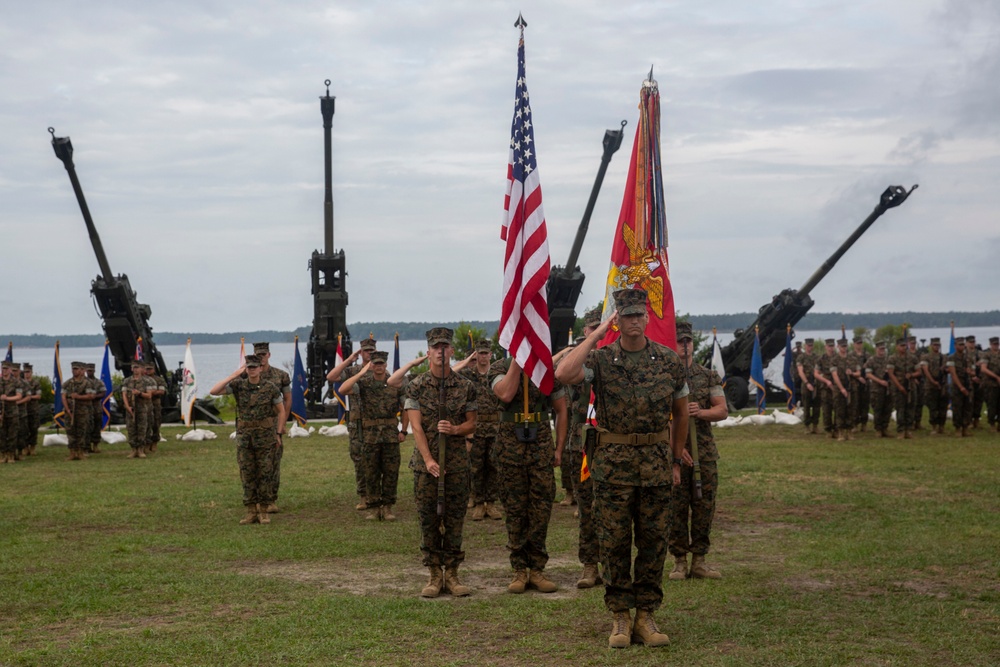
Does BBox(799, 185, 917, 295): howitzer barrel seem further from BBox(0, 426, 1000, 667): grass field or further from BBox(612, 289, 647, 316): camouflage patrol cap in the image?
BBox(612, 289, 647, 316): camouflage patrol cap

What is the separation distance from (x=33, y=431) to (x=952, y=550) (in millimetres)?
16073

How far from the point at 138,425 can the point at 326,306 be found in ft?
23.3

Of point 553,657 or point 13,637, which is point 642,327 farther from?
point 13,637

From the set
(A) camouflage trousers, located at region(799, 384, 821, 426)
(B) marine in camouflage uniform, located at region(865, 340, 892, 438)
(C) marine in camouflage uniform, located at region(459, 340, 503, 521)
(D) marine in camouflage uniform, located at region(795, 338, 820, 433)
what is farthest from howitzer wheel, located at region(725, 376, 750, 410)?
(C) marine in camouflage uniform, located at region(459, 340, 503, 521)

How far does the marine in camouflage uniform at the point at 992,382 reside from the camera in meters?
20.7

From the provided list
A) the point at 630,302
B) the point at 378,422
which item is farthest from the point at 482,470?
the point at 630,302

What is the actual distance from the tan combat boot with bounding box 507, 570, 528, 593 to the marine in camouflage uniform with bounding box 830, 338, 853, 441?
13289 millimetres

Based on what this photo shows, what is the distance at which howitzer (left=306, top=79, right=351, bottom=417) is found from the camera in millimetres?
24984

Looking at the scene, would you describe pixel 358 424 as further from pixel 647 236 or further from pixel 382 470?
pixel 647 236

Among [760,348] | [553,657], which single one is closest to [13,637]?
[553,657]

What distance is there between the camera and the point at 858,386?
20.6 m

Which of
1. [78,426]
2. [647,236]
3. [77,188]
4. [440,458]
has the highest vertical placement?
[77,188]

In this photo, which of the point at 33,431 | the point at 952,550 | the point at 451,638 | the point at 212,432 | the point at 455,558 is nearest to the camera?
the point at 451,638

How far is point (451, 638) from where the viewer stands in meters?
6.53
